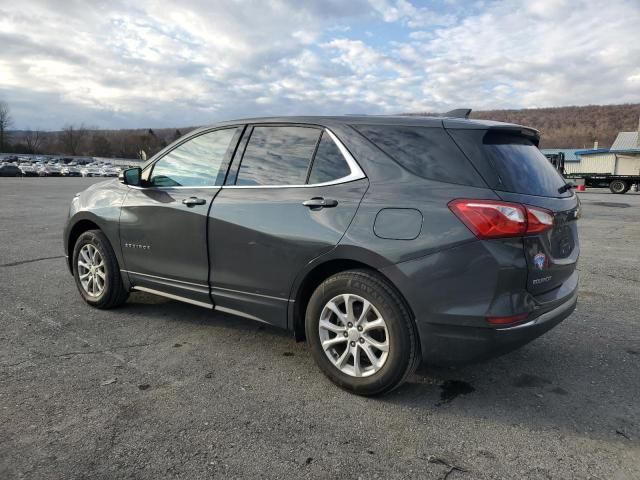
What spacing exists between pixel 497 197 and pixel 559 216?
21.5 inches

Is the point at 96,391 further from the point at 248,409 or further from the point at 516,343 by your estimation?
the point at 516,343

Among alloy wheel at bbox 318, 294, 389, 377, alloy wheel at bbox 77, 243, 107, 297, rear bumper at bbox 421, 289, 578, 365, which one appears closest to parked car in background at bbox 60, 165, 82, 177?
alloy wheel at bbox 77, 243, 107, 297

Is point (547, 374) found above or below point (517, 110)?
below

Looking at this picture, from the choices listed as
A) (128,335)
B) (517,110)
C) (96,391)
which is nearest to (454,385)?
(96,391)

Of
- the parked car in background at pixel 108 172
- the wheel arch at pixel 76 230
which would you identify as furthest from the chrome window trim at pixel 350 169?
the parked car in background at pixel 108 172

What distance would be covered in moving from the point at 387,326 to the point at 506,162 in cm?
122

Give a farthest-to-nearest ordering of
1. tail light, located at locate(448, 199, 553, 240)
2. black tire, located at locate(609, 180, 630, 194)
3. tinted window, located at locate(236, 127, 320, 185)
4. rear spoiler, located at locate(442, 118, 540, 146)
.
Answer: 1. black tire, located at locate(609, 180, 630, 194)
2. tinted window, located at locate(236, 127, 320, 185)
3. rear spoiler, located at locate(442, 118, 540, 146)
4. tail light, located at locate(448, 199, 553, 240)

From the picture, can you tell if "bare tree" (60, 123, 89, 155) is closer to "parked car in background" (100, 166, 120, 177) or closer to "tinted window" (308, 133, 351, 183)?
"parked car in background" (100, 166, 120, 177)

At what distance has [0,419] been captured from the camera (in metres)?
2.74

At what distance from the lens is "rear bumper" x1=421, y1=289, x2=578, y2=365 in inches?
108

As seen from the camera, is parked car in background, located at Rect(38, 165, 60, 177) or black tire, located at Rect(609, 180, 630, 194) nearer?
black tire, located at Rect(609, 180, 630, 194)

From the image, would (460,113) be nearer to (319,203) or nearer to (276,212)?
(319,203)

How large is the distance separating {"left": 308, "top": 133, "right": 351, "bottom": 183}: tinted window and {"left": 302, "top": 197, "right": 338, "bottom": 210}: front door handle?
0.49 feet

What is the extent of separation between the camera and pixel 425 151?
301 cm
